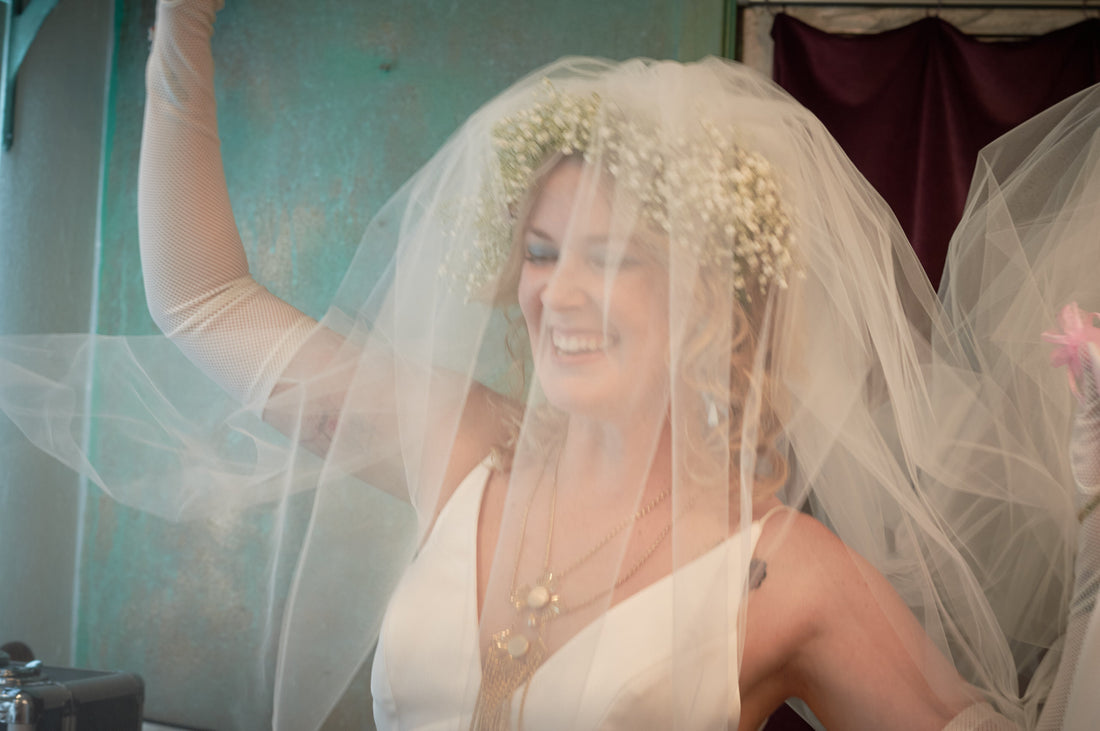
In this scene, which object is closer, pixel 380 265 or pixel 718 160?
pixel 718 160

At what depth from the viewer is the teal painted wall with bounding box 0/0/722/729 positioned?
82.7 inches

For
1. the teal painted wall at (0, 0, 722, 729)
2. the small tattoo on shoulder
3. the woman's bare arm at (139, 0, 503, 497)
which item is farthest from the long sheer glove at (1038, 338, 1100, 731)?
the teal painted wall at (0, 0, 722, 729)

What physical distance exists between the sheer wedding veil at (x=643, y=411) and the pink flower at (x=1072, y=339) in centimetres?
14

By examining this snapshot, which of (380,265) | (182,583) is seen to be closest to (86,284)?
(182,583)

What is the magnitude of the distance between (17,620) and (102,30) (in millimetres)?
1464

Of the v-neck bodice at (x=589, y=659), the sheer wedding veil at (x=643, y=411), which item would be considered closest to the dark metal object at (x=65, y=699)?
the sheer wedding veil at (x=643, y=411)

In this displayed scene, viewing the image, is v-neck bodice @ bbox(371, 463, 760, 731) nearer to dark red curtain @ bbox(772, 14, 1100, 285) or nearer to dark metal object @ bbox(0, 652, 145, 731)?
A: dark metal object @ bbox(0, 652, 145, 731)

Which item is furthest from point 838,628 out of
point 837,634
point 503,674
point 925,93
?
point 925,93

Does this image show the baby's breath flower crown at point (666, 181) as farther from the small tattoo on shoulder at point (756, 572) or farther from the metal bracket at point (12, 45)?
the metal bracket at point (12, 45)

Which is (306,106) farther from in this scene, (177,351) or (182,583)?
(182,583)

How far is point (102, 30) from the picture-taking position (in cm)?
224

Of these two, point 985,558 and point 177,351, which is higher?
point 177,351

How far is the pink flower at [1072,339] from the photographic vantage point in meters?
0.99

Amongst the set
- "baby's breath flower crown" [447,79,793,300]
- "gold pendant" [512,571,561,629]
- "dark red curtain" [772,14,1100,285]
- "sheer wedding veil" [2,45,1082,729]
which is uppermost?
"dark red curtain" [772,14,1100,285]
